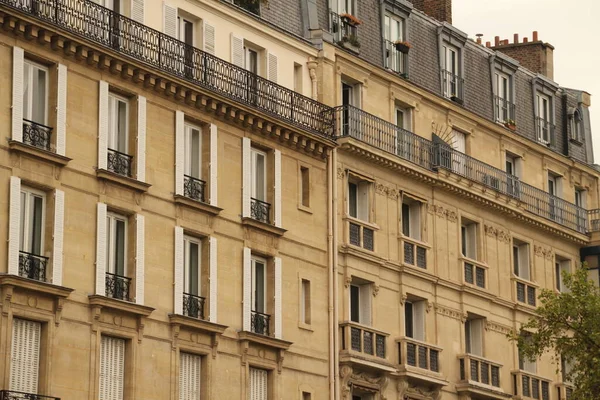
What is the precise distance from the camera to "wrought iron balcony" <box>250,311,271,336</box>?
4928cm

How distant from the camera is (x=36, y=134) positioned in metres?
43.4

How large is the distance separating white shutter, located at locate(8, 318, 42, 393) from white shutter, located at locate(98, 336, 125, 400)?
217cm

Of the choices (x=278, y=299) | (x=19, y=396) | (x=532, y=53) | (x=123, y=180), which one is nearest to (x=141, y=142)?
(x=123, y=180)

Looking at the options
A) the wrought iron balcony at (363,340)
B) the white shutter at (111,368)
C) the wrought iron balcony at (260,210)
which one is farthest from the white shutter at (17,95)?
the wrought iron balcony at (363,340)

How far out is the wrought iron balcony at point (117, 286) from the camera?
44.6 meters

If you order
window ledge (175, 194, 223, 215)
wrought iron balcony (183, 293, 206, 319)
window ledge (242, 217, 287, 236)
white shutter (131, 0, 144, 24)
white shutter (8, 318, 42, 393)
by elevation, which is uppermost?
white shutter (131, 0, 144, 24)

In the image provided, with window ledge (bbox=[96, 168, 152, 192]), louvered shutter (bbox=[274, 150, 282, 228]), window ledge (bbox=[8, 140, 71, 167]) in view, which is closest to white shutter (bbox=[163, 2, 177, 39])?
window ledge (bbox=[96, 168, 152, 192])

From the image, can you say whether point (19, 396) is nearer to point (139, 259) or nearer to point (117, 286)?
point (117, 286)

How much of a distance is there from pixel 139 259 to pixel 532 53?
93.9 feet

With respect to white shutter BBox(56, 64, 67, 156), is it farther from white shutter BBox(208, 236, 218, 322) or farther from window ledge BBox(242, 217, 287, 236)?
window ledge BBox(242, 217, 287, 236)

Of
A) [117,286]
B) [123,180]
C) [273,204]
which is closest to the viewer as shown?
[117,286]

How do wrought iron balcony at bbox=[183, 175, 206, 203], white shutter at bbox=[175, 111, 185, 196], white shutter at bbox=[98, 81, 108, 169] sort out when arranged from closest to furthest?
1. white shutter at bbox=[98, 81, 108, 169]
2. white shutter at bbox=[175, 111, 185, 196]
3. wrought iron balcony at bbox=[183, 175, 206, 203]

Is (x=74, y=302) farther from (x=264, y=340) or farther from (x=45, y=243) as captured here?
(x=264, y=340)

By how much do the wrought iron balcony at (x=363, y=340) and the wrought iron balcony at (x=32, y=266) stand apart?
12.1m
